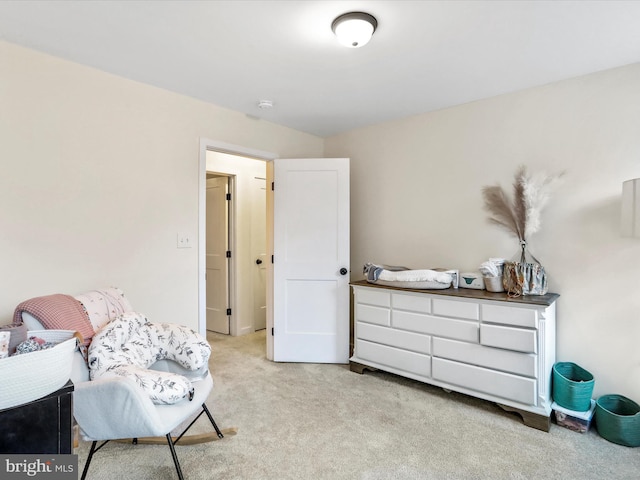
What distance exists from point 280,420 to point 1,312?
5.73 ft

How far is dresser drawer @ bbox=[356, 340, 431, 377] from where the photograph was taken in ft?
8.83

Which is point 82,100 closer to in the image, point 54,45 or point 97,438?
point 54,45

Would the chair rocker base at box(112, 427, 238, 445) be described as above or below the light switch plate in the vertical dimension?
below

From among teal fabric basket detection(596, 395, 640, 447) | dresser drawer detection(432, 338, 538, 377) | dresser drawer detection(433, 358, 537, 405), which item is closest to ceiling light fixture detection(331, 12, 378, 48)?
dresser drawer detection(432, 338, 538, 377)


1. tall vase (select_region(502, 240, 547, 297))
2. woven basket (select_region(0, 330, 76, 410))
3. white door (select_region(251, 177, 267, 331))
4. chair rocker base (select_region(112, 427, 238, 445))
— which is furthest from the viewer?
white door (select_region(251, 177, 267, 331))

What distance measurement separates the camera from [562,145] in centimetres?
248

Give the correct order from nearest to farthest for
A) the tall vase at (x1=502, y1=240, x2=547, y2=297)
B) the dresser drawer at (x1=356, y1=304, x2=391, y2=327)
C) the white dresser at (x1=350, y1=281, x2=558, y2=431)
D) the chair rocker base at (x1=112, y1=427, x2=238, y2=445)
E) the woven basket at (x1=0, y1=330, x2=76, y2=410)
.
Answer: the woven basket at (x1=0, y1=330, x2=76, y2=410), the chair rocker base at (x1=112, y1=427, x2=238, y2=445), the white dresser at (x1=350, y1=281, x2=558, y2=431), the tall vase at (x1=502, y1=240, x2=547, y2=297), the dresser drawer at (x1=356, y1=304, x2=391, y2=327)

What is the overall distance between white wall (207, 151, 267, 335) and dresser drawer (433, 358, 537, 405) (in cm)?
245

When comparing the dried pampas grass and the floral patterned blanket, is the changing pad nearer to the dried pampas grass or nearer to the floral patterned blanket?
the dried pampas grass

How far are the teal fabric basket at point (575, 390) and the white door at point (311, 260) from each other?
165 cm

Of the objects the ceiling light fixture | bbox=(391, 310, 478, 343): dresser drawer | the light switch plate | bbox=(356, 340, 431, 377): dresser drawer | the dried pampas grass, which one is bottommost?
bbox=(356, 340, 431, 377): dresser drawer

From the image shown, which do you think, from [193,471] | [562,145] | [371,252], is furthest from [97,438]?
[562,145]

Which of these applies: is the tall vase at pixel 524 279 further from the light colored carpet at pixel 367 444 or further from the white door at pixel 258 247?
the white door at pixel 258 247

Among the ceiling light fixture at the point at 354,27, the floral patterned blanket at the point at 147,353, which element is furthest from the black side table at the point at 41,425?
the ceiling light fixture at the point at 354,27
